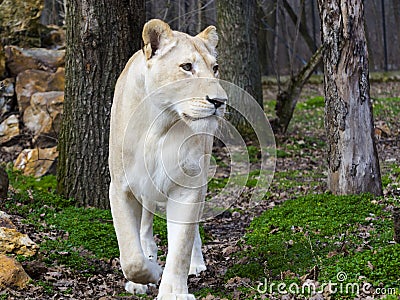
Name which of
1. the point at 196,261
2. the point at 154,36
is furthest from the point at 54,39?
the point at 154,36

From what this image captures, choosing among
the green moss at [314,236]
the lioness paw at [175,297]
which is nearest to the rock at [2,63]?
the green moss at [314,236]

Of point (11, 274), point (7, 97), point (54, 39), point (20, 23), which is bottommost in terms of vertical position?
point (11, 274)

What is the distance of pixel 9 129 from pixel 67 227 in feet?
16.8

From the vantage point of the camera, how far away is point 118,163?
5250mm

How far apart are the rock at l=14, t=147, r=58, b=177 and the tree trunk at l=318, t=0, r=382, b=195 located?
4.16m

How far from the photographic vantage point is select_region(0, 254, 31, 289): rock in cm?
534

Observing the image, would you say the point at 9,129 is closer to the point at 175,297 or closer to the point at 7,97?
the point at 7,97

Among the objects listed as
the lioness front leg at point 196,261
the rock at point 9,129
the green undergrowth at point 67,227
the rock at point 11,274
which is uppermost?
the rock at point 9,129

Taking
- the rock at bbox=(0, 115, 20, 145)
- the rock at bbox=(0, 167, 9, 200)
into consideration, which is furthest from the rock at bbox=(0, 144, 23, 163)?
the rock at bbox=(0, 167, 9, 200)

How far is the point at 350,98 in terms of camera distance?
7.42 m

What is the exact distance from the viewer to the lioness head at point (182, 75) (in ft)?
15.2

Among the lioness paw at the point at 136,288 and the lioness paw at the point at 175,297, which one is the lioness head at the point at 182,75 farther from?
the lioness paw at the point at 136,288

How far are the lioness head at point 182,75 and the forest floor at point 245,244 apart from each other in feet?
4.68

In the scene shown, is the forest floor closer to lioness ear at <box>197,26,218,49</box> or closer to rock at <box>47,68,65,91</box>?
lioness ear at <box>197,26,218,49</box>
